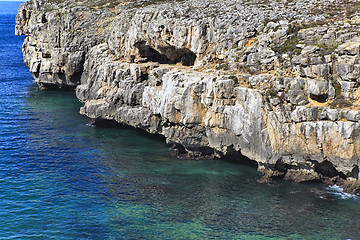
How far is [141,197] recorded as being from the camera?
59469 millimetres

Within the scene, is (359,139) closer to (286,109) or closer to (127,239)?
(286,109)

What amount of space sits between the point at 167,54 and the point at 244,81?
22.4 metres

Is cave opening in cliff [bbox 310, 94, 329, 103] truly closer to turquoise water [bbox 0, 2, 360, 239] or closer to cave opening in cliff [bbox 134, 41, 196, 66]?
turquoise water [bbox 0, 2, 360, 239]

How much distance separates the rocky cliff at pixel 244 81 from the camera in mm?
57844

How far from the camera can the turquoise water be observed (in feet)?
169

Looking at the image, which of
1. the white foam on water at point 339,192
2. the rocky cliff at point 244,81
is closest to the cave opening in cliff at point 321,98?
the rocky cliff at point 244,81

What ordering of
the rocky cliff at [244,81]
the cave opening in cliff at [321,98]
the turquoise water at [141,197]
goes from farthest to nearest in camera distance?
the cave opening in cliff at [321,98]
the rocky cliff at [244,81]
the turquoise water at [141,197]

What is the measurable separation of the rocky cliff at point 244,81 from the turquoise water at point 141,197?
12.3 ft

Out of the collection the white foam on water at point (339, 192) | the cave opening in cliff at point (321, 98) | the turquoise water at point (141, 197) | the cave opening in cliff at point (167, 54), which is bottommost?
the turquoise water at point (141, 197)

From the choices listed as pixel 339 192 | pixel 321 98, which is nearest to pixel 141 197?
pixel 339 192

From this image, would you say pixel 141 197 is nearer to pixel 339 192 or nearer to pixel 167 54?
pixel 339 192

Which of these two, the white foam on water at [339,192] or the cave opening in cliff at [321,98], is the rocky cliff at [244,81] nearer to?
the cave opening in cliff at [321,98]

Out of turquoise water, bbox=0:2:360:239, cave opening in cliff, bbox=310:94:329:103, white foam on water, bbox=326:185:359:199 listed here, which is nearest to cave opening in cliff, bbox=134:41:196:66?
turquoise water, bbox=0:2:360:239

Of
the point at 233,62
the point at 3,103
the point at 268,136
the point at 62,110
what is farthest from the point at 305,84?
the point at 3,103
